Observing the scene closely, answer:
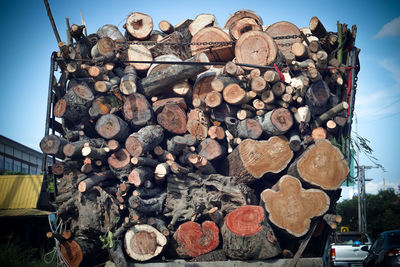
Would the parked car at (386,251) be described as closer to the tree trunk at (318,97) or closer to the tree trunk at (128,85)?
the tree trunk at (318,97)

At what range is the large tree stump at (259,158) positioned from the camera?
5.36 meters

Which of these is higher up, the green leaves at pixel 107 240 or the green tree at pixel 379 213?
the green leaves at pixel 107 240

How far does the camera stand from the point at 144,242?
16.1 feet

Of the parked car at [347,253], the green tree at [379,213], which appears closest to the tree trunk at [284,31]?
the parked car at [347,253]

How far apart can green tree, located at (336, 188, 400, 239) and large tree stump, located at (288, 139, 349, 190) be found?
1748 centimetres

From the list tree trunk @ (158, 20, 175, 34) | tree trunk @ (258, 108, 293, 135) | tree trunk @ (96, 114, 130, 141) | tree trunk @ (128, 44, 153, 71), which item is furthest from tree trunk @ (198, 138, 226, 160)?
tree trunk @ (158, 20, 175, 34)

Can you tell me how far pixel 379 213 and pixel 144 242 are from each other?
2317 centimetres

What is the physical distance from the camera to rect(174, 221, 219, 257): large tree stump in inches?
191

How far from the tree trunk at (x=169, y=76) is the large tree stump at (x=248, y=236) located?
2701mm

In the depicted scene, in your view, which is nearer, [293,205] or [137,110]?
[293,205]

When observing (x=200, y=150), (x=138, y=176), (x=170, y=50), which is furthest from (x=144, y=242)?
(x=170, y=50)

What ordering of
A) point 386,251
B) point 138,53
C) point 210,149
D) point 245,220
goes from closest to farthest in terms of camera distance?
point 245,220 → point 210,149 → point 386,251 → point 138,53

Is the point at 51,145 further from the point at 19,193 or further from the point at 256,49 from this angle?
the point at 19,193

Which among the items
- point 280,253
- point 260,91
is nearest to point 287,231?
point 280,253
